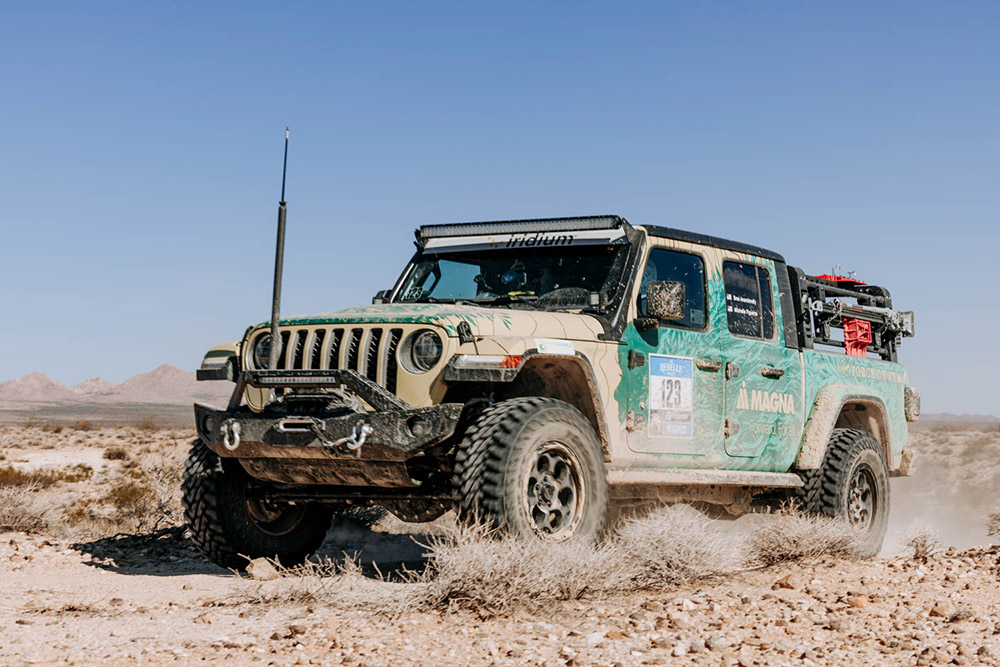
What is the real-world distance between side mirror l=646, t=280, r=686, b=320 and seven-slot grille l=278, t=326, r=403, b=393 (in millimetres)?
1697

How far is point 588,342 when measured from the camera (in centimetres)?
723

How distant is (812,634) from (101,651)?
3088mm

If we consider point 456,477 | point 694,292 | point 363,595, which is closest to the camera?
point 363,595

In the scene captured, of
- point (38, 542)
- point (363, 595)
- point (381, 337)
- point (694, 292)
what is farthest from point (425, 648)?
point (38, 542)

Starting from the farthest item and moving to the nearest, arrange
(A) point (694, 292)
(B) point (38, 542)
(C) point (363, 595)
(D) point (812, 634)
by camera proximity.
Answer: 1. (B) point (38, 542)
2. (A) point (694, 292)
3. (C) point (363, 595)
4. (D) point (812, 634)

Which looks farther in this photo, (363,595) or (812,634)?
(363,595)

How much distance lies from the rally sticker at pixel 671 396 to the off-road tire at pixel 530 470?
2.92 ft

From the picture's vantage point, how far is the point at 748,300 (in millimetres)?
8953

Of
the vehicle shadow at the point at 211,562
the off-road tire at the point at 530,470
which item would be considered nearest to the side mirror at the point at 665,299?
the off-road tire at the point at 530,470

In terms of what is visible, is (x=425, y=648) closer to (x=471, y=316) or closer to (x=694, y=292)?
(x=471, y=316)

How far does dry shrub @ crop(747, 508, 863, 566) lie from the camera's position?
7.51 metres

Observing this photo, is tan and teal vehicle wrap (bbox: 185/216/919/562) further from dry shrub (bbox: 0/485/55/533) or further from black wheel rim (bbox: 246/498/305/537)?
dry shrub (bbox: 0/485/55/533)

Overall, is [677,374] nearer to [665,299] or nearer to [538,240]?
[665,299]

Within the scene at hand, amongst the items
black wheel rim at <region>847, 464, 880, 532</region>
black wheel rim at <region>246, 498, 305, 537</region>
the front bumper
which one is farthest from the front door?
black wheel rim at <region>246, 498, 305, 537</region>
